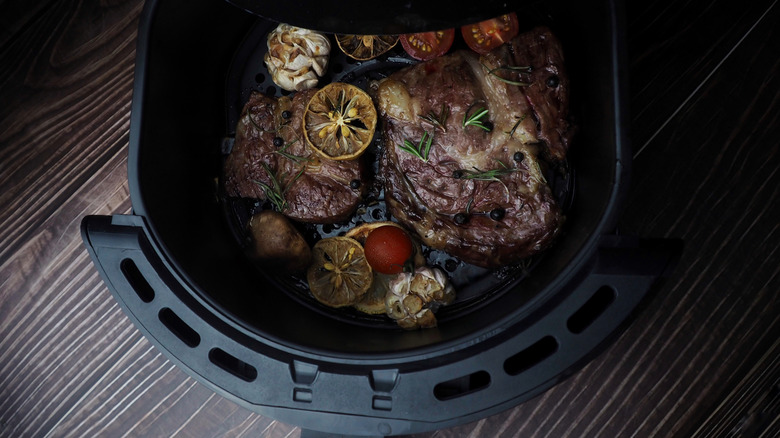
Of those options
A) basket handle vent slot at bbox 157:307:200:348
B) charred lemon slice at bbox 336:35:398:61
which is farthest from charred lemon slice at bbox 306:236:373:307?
charred lemon slice at bbox 336:35:398:61

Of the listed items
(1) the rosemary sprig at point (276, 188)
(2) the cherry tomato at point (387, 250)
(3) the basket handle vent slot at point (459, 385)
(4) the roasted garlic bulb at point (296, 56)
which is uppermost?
(4) the roasted garlic bulb at point (296, 56)

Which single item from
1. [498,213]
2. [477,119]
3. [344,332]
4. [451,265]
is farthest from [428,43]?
[344,332]

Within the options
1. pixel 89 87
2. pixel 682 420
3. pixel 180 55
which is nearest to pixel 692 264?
pixel 682 420

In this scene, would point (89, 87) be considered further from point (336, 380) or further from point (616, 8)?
point (616, 8)

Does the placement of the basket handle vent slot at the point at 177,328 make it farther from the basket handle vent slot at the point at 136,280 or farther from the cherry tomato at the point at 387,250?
the cherry tomato at the point at 387,250

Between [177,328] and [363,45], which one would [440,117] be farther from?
[177,328]

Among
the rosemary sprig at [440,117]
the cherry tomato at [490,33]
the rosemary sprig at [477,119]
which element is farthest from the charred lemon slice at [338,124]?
the cherry tomato at [490,33]
